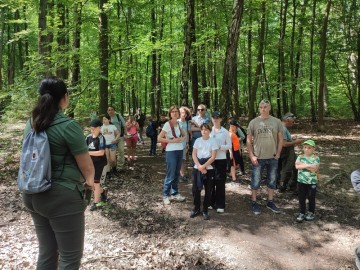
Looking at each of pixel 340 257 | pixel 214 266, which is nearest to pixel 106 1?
pixel 214 266

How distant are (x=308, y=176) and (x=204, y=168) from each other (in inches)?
78.9

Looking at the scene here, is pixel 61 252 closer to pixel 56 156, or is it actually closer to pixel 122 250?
pixel 56 156

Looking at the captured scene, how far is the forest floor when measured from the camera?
4570 mm

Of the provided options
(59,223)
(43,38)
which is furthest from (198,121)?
(43,38)

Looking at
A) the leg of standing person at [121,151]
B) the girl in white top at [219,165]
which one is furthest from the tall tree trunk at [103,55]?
the girl in white top at [219,165]

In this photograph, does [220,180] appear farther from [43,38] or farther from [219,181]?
[43,38]

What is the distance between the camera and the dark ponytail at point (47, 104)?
2498 millimetres

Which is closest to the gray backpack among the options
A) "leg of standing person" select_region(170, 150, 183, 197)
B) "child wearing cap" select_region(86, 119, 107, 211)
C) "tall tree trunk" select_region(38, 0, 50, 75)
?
"child wearing cap" select_region(86, 119, 107, 211)

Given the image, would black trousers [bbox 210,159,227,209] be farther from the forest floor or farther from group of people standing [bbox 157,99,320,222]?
the forest floor

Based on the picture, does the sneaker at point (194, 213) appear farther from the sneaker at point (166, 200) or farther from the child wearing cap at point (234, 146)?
the child wearing cap at point (234, 146)

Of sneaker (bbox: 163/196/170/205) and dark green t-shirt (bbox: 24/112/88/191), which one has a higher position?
dark green t-shirt (bbox: 24/112/88/191)

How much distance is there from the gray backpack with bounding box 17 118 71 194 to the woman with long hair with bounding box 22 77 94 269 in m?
0.05

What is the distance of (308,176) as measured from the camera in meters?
5.95

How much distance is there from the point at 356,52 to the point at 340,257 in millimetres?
20187
